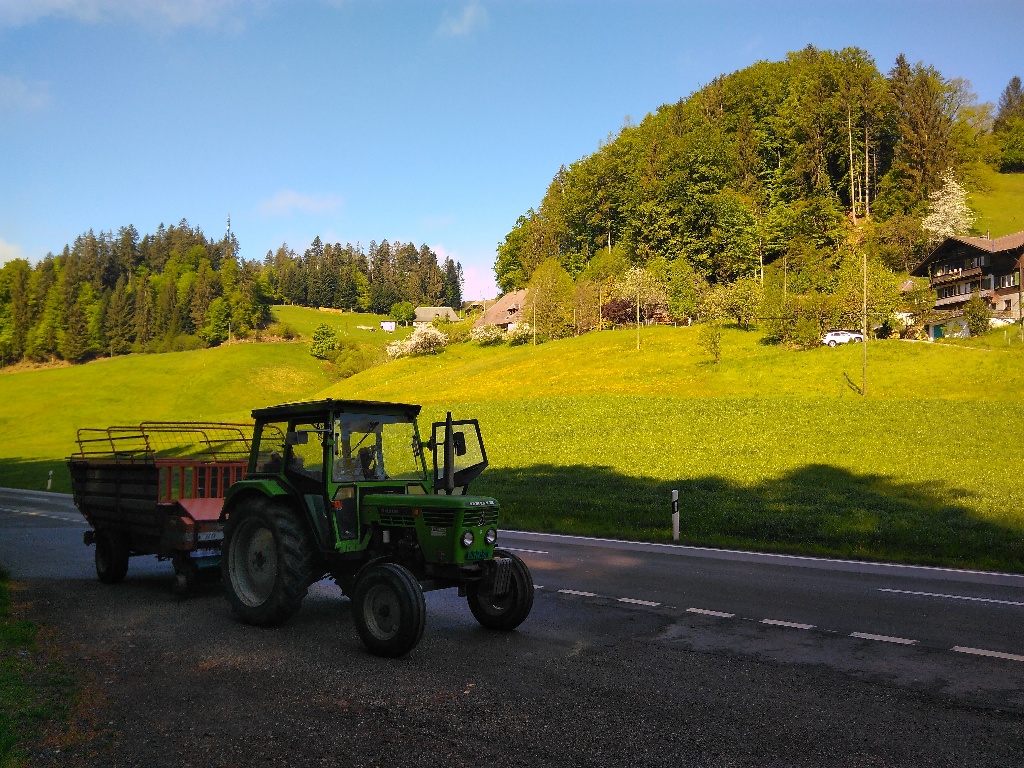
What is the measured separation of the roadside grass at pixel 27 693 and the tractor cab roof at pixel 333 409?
11.0 ft

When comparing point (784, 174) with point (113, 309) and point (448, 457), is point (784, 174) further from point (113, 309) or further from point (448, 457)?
point (113, 309)

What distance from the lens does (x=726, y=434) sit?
3584 cm

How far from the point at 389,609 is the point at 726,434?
30.7 meters

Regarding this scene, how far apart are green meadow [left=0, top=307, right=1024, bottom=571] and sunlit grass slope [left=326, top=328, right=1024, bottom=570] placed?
0.11 metres

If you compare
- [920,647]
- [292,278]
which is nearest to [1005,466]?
[920,647]

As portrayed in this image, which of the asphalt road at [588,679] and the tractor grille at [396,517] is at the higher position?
the tractor grille at [396,517]

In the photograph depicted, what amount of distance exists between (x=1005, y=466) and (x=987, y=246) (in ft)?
180

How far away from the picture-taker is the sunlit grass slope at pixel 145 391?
228ft

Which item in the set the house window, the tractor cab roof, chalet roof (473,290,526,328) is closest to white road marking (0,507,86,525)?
the tractor cab roof

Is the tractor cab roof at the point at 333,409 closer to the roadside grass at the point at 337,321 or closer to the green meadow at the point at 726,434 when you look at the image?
the green meadow at the point at 726,434

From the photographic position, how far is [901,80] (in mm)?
97938

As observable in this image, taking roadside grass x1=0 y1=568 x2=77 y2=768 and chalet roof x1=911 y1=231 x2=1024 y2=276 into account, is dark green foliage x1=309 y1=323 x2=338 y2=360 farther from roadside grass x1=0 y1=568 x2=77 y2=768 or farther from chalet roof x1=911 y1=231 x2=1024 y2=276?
roadside grass x1=0 y1=568 x2=77 y2=768

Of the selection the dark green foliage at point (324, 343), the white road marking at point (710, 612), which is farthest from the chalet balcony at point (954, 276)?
the dark green foliage at point (324, 343)

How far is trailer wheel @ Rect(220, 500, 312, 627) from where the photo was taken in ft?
27.3
